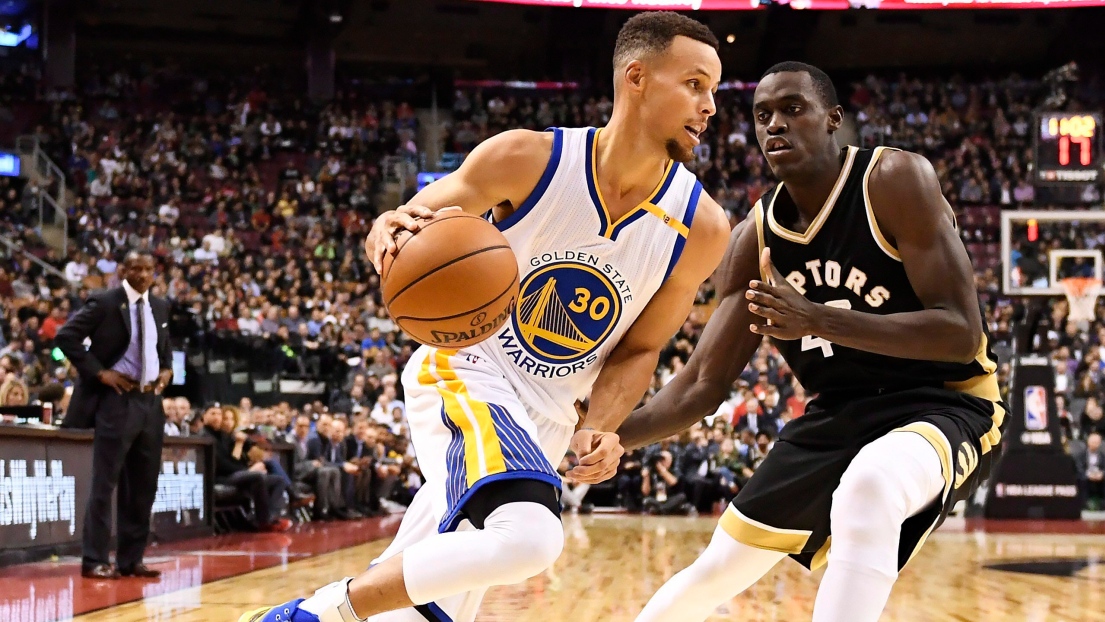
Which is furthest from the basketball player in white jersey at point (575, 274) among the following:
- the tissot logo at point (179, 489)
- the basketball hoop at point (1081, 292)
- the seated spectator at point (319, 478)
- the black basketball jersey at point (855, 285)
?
the basketball hoop at point (1081, 292)

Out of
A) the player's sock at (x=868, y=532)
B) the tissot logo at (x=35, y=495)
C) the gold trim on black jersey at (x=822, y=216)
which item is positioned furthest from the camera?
the tissot logo at (x=35, y=495)

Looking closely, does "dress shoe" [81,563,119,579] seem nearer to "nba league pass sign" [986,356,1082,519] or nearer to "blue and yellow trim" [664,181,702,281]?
"blue and yellow trim" [664,181,702,281]

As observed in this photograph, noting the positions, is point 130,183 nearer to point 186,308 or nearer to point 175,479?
point 186,308

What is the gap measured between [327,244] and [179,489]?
37.6 ft

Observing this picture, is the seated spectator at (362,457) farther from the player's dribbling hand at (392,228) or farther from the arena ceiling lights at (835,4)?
the arena ceiling lights at (835,4)

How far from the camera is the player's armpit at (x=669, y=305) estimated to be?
3631mm

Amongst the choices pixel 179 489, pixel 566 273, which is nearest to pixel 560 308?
pixel 566 273

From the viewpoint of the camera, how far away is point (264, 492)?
11.6 m

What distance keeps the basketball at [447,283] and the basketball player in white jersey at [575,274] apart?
9cm

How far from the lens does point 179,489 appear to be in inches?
399

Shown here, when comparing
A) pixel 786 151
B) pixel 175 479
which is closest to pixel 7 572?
pixel 175 479

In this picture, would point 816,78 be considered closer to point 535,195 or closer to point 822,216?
point 822,216

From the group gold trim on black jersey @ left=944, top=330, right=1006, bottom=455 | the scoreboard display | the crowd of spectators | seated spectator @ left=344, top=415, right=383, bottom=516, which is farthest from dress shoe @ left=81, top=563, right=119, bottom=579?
the scoreboard display

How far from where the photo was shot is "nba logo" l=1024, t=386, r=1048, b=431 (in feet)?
45.0
